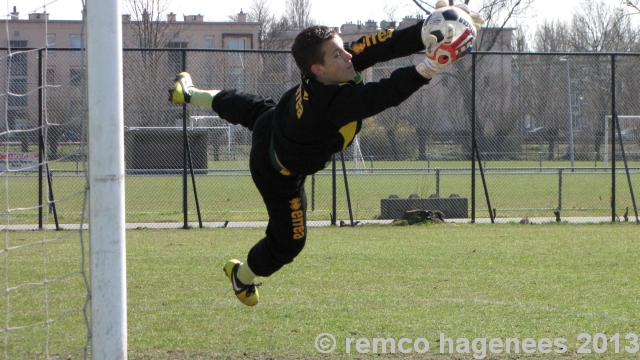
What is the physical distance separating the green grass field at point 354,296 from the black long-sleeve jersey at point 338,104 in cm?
156

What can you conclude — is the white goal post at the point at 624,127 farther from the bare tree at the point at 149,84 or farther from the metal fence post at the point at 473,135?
the bare tree at the point at 149,84

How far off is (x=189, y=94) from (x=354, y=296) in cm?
264

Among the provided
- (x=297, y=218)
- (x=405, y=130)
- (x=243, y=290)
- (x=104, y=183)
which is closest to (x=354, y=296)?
(x=243, y=290)

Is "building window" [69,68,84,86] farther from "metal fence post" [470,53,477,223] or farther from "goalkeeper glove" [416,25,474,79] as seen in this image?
"metal fence post" [470,53,477,223]

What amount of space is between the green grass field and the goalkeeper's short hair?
6.77 feet

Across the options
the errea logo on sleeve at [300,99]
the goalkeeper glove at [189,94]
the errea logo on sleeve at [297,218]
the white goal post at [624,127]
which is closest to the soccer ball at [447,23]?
the errea logo on sleeve at [300,99]

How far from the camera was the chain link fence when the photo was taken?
44.9 feet

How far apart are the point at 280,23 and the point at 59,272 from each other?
38.8 meters

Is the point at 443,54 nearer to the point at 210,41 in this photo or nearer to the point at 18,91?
the point at 18,91

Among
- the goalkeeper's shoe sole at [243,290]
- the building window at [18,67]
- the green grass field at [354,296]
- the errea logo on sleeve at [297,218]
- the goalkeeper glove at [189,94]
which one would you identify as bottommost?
the green grass field at [354,296]

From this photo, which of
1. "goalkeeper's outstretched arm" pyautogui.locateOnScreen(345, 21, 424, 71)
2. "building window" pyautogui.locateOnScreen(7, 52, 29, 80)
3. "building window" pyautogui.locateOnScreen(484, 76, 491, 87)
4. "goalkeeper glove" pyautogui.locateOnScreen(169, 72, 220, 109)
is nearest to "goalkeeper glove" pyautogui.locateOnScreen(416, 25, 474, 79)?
"goalkeeper's outstretched arm" pyautogui.locateOnScreen(345, 21, 424, 71)

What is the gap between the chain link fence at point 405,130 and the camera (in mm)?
13695

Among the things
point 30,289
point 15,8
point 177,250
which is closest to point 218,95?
point 15,8

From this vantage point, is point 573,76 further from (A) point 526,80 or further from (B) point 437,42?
(B) point 437,42
